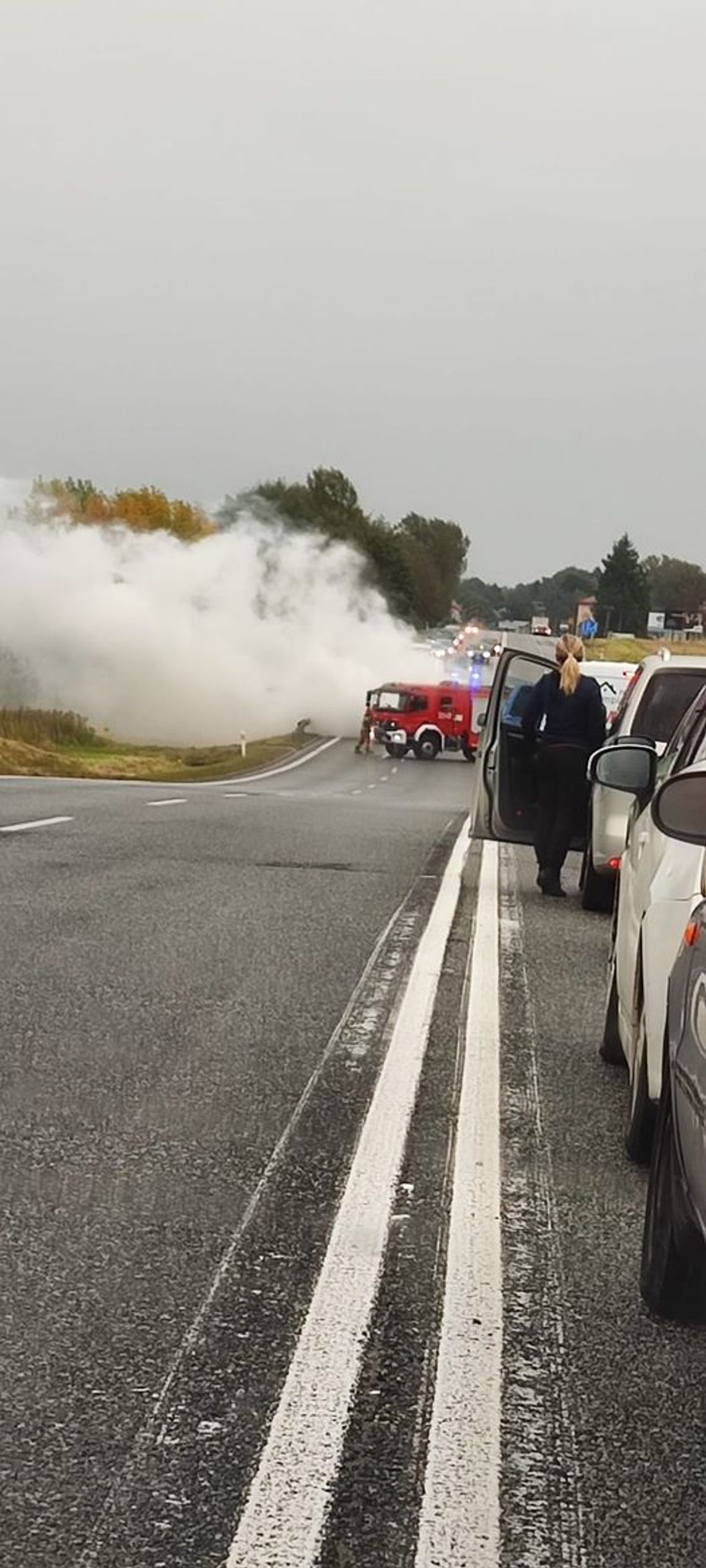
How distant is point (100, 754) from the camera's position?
55875 mm

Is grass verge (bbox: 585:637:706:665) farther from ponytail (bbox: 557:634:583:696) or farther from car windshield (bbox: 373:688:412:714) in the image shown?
ponytail (bbox: 557:634:583:696)

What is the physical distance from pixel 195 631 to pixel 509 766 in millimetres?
49121

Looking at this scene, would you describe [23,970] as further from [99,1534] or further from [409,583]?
[409,583]

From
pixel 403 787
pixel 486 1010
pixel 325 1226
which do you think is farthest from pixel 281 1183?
pixel 403 787

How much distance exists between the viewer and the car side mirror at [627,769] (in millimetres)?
6625

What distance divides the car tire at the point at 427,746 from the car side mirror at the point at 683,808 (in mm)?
52828

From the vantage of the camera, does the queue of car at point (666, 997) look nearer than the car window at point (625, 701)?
Yes

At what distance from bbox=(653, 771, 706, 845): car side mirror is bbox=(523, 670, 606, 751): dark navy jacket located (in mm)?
8633

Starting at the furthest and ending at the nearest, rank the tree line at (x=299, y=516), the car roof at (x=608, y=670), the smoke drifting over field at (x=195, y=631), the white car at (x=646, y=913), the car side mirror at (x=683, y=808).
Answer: the tree line at (x=299, y=516) → the smoke drifting over field at (x=195, y=631) → the car roof at (x=608, y=670) → the white car at (x=646, y=913) → the car side mirror at (x=683, y=808)

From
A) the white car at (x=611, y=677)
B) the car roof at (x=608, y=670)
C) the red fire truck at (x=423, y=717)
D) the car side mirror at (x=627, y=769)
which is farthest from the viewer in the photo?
the red fire truck at (x=423, y=717)

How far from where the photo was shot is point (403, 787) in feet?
138

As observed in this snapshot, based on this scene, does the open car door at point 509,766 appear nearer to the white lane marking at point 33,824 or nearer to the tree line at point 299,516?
the white lane marking at point 33,824

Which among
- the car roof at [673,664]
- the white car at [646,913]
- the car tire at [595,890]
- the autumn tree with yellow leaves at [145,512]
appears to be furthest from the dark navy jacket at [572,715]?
the autumn tree with yellow leaves at [145,512]

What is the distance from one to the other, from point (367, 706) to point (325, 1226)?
178ft
